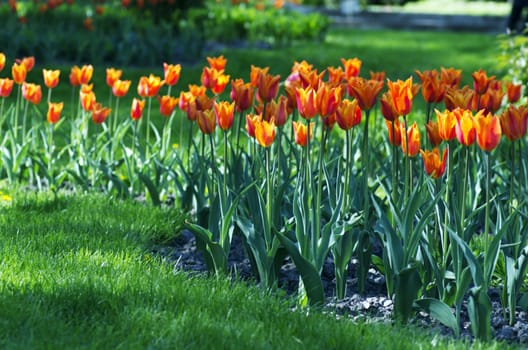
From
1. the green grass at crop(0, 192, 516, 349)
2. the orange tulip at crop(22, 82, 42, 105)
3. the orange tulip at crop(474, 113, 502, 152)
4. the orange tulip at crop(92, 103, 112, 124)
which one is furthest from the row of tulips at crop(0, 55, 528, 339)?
the orange tulip at crop(22, 82, 42, 105)

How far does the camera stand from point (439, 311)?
318 cm

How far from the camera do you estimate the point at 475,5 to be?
23.6 m

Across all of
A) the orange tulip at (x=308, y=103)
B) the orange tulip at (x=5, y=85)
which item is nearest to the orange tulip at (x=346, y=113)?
the orange tulip at (x=308, y=103)

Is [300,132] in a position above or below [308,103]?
below

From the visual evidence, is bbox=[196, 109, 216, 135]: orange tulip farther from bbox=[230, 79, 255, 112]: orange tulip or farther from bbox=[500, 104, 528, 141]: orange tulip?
bbox=[500, 104, 528, 141]: orange tulip

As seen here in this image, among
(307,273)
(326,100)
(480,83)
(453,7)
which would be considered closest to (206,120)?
(326,100)

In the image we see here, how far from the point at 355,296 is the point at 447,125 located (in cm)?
82

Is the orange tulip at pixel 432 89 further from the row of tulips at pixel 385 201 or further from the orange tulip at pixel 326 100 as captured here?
the orange tulip at pixel 326 100

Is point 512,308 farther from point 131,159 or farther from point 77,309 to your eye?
point 131,159

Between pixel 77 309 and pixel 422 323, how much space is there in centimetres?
124

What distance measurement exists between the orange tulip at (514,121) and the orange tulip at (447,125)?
0.54ft

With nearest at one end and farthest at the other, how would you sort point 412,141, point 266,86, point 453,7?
point 412,141 → point 266,86 → point 453,7

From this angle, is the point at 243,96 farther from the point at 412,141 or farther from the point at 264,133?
the point at 412,141

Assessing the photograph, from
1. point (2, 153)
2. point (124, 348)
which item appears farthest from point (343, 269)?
point (2, 153)
